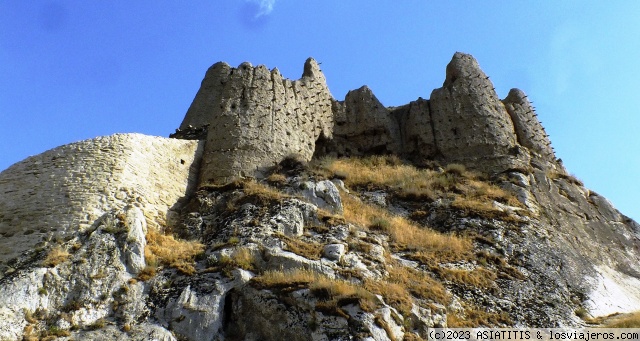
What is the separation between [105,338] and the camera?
13.6m

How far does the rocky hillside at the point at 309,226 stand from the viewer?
14.5 meters

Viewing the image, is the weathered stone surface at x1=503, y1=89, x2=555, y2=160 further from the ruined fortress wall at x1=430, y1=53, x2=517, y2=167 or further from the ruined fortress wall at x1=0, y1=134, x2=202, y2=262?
the ruined fortress wall at x1=0, y1=134, x2=202, y2=262

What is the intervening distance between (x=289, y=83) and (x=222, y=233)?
1085cm

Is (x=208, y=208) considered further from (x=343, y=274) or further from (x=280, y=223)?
(x=343, y=274)

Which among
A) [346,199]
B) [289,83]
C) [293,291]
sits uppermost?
[289,83]

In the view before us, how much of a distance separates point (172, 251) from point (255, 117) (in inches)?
336

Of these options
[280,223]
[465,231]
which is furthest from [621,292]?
[280,223]

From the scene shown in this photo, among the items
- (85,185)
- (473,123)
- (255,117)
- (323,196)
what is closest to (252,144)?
(255,117)

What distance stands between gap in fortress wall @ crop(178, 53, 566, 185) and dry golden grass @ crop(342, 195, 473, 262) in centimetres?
385

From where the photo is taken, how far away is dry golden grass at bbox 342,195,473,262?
1914 cm

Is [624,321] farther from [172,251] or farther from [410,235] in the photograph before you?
[172,251]

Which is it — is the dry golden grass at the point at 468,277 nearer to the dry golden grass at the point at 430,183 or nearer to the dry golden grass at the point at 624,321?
the dry golden grass at the point at 624,321

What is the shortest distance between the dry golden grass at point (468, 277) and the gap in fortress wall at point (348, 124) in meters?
7.79

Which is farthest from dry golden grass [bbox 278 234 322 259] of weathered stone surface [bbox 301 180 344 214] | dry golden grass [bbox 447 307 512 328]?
dry golden grass [bbox 447 307 512 328]
